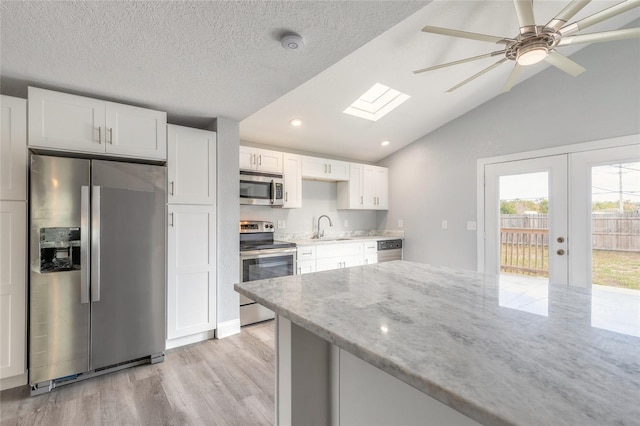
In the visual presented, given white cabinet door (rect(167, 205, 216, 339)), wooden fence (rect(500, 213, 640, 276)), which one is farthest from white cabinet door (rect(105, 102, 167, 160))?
wooden fence (rect(500, 213, 640, 276))

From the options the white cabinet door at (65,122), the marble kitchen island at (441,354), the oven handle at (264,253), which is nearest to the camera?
the marble kitchen island at (441,354)

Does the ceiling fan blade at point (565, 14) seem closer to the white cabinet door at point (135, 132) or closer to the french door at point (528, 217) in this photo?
the french door at point (528, 217)

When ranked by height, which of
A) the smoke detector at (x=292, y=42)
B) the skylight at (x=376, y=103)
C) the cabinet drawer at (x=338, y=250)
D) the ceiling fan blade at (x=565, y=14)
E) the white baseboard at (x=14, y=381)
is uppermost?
the skylight at (x=376, y=103)

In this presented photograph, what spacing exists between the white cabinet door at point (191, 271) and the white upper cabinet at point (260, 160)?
87 cm

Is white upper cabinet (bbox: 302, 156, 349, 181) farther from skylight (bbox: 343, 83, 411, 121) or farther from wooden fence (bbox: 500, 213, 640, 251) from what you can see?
wooden fence (bbox: 500, 213, 640, 251)

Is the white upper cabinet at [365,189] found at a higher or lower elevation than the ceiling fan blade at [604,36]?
lower

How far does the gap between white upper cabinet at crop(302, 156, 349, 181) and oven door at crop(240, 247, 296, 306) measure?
1.17 metres

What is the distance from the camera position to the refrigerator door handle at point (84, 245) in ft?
6.94

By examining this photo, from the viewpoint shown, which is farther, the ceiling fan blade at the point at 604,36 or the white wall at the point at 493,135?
the white wall at the point at 493,135

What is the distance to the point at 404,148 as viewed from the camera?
15.8 ft

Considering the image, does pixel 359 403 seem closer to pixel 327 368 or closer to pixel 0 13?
pixel 327 368

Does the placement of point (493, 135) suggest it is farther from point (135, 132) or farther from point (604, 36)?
point (135, 132)

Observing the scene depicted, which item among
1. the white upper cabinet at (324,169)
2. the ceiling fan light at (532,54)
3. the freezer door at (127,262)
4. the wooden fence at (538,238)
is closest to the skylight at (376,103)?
the white upper cabinet at (324,169)

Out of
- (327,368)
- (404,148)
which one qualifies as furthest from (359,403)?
(404,148)
